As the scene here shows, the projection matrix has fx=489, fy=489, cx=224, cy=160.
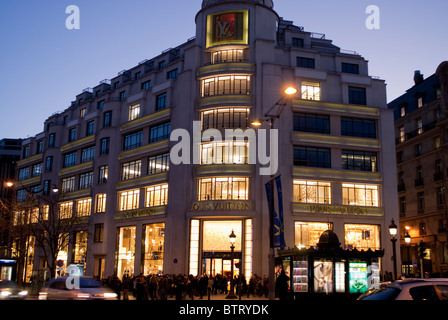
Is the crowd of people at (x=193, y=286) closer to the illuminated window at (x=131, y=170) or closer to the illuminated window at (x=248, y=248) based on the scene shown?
the illuminated window at (x=248, y=248)


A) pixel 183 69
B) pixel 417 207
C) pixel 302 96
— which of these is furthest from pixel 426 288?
pixel 417 207

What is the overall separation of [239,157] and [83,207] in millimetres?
26008

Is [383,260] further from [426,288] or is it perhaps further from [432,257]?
[426,288]

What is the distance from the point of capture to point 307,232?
153 feet

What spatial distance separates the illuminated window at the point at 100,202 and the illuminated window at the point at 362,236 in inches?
1113

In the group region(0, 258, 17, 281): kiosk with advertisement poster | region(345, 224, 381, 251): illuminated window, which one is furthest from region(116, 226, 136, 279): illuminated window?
region(345, 224, 381, 251): illuminated window

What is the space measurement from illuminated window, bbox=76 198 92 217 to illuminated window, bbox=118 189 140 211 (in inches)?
250

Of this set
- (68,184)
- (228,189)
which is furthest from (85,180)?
A: (228,189)

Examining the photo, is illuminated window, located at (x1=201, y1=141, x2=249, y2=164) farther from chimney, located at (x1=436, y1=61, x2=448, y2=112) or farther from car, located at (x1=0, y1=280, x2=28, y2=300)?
chimney, located at (x1=436, y1=61, x2=448, y2=112)

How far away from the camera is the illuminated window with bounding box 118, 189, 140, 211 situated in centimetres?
5453

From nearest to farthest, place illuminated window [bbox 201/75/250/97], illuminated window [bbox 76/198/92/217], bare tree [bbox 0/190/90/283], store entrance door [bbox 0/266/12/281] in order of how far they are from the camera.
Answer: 1. store entrance door [bbox 0/266/12/281]
2. bare tree [bbox 0/190/90/283]
3. illuminated window [bbox 201/75/250/97]
4. illuminated window [bbox 76/198/92/217]

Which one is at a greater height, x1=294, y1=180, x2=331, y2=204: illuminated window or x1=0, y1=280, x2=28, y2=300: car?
x1=294, y1=180, x2=331, y2=204: illuminated window

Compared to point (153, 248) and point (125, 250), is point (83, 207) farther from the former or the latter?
point (153, 248)

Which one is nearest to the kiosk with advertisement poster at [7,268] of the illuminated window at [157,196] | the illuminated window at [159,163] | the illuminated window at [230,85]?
the illuminated window at [157,196]
